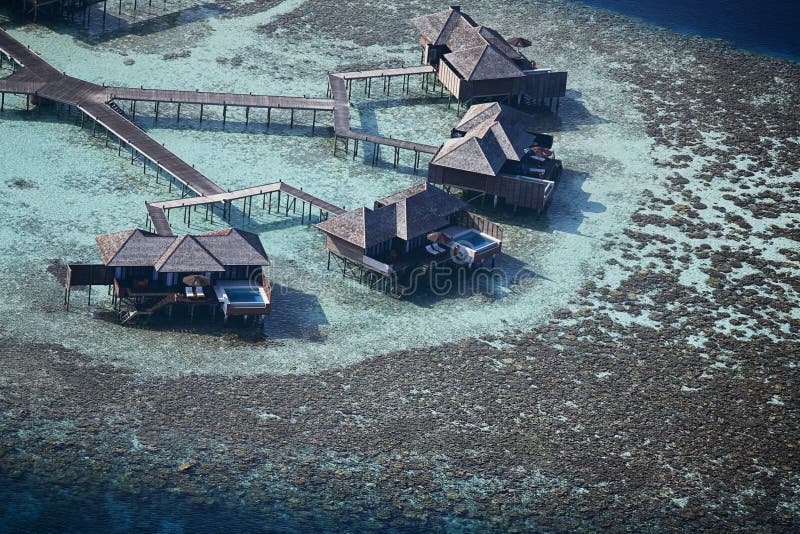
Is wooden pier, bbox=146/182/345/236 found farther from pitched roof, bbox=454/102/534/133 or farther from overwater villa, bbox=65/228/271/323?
pitched roof, bbox=454/102/534/133

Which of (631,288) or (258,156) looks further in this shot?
(258,156)

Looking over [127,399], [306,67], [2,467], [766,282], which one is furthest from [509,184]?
[2,467]

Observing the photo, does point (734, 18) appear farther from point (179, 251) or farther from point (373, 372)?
point (179, 251)

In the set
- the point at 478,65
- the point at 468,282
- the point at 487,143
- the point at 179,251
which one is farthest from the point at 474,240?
the point at 478,65

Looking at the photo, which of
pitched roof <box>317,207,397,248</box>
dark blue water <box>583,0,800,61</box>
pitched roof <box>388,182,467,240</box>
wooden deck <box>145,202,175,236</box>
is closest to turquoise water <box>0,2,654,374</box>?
wooden deck <box>145,202,175,236</box>

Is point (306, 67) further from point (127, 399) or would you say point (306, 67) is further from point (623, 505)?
point (623, 505)

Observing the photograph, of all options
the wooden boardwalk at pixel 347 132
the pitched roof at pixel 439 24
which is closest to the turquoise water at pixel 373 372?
the wooden boardwalk at pixel 347 132
